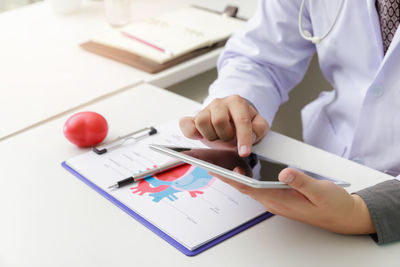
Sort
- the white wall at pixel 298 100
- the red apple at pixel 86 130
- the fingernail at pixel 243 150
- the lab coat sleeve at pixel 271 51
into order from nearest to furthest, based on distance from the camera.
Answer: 1. the fingernail at pixel 243 150
2. the red apple at pixel 86 130
3. the lab coat sleeve at pixel 271 51
4. the white wall at pixel 298 100

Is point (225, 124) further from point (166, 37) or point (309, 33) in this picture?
point (166, 37)

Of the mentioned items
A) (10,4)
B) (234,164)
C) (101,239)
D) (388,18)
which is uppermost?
(388,18)

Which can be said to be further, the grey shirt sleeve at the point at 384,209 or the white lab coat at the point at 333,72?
the white lab coat at the point at 333,72

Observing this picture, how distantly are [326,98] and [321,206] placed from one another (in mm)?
521

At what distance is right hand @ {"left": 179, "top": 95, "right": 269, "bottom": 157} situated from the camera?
811mm

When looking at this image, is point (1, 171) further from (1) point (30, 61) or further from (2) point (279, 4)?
(2) point (279, 4)

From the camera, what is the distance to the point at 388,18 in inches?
35.8

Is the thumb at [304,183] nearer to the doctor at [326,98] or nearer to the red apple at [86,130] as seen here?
the doctor at [326,98]

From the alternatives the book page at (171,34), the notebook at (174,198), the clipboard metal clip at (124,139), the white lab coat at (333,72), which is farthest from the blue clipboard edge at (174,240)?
the book page at (171,34)

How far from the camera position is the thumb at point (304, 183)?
0.61m

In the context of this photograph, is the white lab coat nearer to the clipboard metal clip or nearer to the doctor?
the doctor

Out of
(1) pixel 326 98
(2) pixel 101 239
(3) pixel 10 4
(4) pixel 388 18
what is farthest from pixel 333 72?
(3) pixel 10 4

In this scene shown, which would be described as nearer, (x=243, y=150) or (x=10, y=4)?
(x=243, y=150)

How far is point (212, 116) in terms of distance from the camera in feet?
2.72
